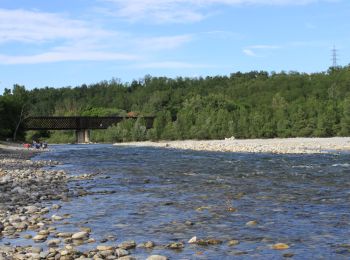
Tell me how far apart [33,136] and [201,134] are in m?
55.5

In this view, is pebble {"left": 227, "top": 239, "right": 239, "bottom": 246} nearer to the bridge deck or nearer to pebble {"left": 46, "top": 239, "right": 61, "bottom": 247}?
pebble {"left": 46, "top": 239, "right": 61, "bottom": 247}

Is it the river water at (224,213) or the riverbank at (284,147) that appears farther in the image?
the riverbank at (284,147)

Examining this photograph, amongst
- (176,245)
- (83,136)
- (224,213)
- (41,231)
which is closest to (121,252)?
(176,245)

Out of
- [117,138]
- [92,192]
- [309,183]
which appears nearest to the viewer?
[92,192]

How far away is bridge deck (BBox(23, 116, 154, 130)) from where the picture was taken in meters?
131

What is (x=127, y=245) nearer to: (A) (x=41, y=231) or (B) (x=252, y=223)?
(A) (x=41, y=231)

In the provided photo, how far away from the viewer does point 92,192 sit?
2200cm

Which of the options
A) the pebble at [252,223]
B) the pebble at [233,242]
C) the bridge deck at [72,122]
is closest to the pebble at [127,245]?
the pebble at [233,242]

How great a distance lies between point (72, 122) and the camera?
13725 cm

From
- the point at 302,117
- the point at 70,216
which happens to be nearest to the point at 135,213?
the point at 70,216

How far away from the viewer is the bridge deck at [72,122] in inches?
5172

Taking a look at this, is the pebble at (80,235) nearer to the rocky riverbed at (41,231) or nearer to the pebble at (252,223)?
the rocky riverbed at (41,231)

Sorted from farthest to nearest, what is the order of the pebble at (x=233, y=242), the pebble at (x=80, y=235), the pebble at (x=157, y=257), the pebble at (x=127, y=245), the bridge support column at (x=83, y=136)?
the bridge support column at (x=83, y=136), the pebble at (x=80, y=235), the pebble at (x=233, y=242), the pebble at (x=127, y=245), the pebble at (x=157, y=257)

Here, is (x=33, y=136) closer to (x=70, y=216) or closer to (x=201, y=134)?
(x=201, y=134)
